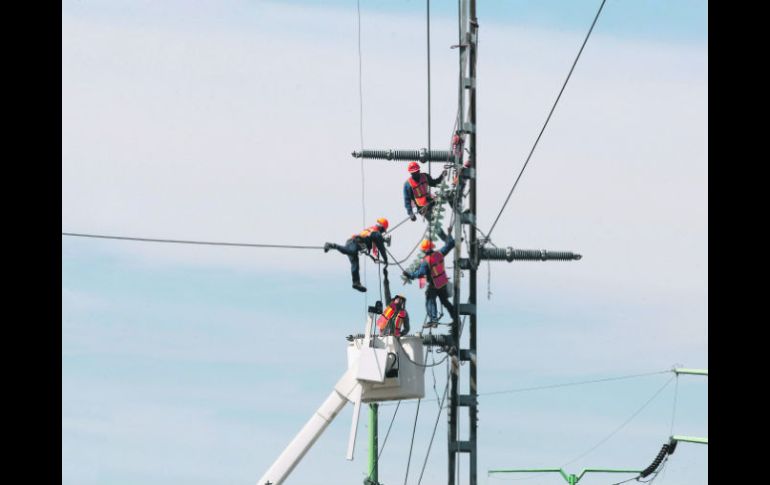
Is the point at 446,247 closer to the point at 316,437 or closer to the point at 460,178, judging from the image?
the point at 460,178

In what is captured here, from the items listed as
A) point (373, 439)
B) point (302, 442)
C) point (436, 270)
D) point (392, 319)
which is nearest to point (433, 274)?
point (436, 270)

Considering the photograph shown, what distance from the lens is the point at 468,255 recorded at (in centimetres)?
1830

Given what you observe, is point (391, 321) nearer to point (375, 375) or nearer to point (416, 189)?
point (375, 375)

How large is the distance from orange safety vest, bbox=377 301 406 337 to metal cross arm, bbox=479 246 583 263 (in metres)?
1.99

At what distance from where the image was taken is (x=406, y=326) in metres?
19.9

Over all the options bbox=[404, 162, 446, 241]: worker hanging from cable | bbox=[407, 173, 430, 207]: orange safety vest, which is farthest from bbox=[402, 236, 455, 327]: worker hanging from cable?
bbox=[407, 173, 430, 207]: orange safety vest

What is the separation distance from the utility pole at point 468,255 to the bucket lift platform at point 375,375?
84 cm

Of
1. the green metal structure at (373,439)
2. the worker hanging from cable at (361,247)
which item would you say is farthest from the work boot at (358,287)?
the green metal structure at (373,439)

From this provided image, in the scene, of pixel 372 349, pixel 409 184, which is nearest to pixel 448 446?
pixel 372 349

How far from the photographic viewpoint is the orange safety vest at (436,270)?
19.9m

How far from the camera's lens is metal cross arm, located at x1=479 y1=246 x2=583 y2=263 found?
1842 cm

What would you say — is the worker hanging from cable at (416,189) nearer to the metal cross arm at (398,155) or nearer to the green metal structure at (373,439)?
the metal cross arm at (398,155)

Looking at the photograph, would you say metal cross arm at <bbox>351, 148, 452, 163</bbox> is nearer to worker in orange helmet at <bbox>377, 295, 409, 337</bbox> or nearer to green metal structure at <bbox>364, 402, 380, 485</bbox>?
worker in orange helmet at <bbox>377, 295, 409, 337</bbox>
